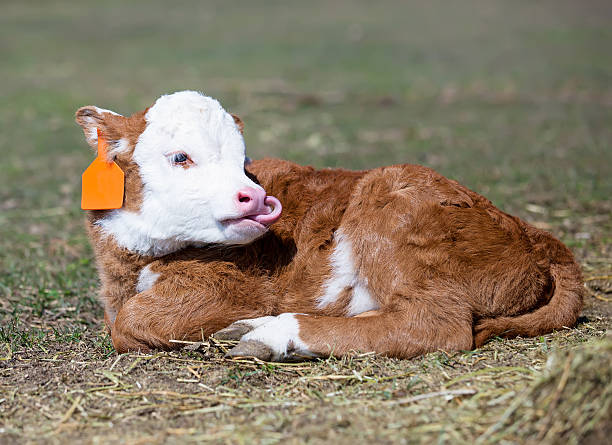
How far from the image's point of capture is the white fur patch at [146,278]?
4332 mm

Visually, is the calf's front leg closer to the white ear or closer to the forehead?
the forehead

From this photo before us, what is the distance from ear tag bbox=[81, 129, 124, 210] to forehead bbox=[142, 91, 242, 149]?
0.30 m

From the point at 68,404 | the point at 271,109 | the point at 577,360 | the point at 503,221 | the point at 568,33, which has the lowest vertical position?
the point at 68,404

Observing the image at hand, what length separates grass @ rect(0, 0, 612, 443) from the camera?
3.27m

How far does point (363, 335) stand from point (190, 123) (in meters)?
1.66

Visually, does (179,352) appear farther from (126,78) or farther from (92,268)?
(126,78)

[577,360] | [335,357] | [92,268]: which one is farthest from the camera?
[92,268]

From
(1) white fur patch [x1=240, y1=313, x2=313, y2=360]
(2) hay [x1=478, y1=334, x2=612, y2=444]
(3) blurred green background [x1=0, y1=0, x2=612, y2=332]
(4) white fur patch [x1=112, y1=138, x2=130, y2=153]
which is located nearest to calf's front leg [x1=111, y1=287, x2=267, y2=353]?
(1) white fur patch [x1=240, y1=313, x2=313, y2=360]

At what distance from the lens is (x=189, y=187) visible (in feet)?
13.4

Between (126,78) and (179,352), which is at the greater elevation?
(126,78)

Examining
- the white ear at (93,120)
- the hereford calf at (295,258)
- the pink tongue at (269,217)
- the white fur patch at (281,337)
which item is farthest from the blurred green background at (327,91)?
the pink tongue at (269,217)

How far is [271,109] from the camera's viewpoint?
1423cm

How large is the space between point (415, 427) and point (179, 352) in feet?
5.30

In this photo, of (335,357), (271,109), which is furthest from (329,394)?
Result: (271,109)
